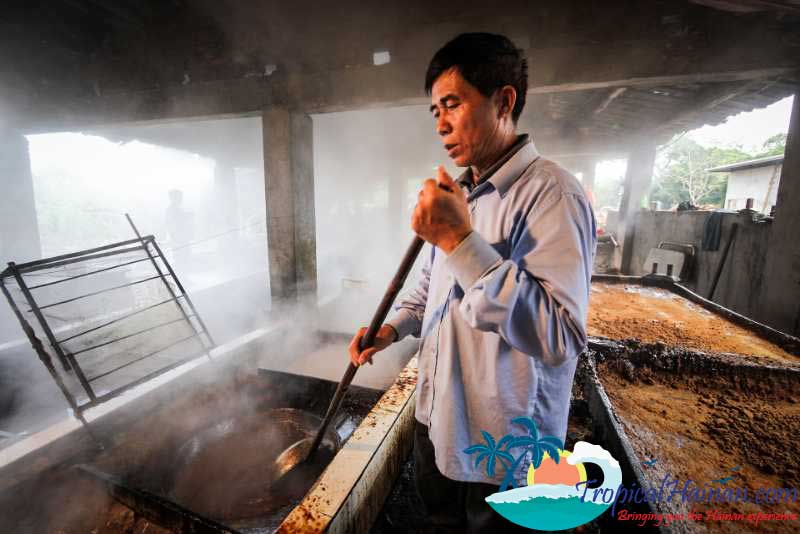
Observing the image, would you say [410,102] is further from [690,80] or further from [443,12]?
[690,80]

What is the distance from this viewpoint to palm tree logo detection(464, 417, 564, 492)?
1260mm

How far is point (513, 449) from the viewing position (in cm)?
127

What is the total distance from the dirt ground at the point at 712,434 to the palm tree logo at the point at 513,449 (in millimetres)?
709

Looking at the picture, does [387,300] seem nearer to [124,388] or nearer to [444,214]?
[444,214]

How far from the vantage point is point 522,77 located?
1.33 metres

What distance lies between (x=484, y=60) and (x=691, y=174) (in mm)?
39934

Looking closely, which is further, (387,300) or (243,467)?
(243,467)

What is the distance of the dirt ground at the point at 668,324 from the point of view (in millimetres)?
3361

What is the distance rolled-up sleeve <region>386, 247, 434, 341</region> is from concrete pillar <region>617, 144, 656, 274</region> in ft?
39.3

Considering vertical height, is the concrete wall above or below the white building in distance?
below

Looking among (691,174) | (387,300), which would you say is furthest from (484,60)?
(691,174)

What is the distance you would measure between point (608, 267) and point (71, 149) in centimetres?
4735

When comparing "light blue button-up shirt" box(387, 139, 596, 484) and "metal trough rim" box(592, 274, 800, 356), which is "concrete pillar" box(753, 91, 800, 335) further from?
"light blue button-up shirt" box(387, 139, 596, 484)

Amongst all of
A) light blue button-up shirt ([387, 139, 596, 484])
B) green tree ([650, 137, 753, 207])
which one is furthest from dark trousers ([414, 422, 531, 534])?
green tree ([650, 137, 753, 207])
